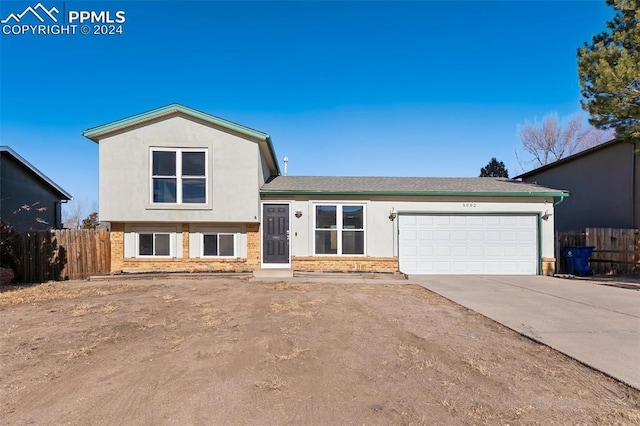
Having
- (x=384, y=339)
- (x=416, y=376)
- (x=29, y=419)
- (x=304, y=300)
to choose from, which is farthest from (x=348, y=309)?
(x=29, y=419)

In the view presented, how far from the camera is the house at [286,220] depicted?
1122 cm

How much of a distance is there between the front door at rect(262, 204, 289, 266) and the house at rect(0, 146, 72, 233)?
8550 millimetres

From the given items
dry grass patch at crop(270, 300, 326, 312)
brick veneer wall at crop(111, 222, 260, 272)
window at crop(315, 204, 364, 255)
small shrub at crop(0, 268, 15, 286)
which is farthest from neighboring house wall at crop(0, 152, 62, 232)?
dry grass patch at crop(270, 300, 326, 312)

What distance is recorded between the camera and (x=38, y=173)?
17.0 metres

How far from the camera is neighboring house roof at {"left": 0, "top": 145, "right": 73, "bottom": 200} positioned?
48.1 ft

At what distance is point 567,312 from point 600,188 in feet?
35.9

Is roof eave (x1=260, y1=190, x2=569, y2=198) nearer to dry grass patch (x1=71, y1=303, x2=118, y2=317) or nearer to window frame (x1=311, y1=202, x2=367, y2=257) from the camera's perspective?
window frame (x1=311, y1=202, x2=367, y2=257)

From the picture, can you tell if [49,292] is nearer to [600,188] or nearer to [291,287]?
[291,287]

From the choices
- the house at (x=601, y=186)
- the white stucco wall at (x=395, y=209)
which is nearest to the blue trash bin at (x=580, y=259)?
the white stucco wall at (x=395, y=209)

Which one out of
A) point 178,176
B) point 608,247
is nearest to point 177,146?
point 178,176

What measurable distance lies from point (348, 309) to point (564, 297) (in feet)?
17.2

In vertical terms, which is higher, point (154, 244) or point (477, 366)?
point (154, 244)

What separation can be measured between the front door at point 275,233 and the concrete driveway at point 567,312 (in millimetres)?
4468

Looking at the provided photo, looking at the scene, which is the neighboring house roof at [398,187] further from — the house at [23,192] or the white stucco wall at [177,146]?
the house at [23,192]
